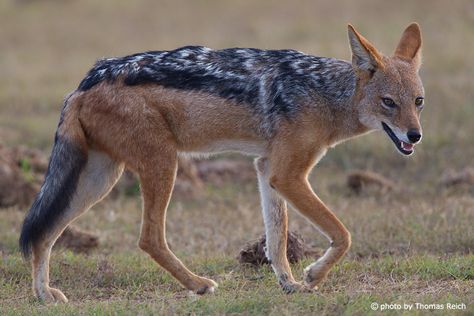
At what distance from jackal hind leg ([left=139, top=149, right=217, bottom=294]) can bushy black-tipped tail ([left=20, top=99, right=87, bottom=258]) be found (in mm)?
468

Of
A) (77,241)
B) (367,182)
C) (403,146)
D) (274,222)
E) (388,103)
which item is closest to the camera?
(403,146)

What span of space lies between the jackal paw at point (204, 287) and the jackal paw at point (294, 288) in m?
0.49

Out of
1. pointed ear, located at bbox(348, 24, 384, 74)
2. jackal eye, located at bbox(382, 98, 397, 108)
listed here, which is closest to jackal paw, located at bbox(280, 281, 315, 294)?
jackal eye, located at bbox(382, 98, 397, 108)

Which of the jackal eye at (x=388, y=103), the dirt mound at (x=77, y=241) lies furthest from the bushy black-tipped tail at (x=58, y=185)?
the jackal eye at (x=388, y=103)

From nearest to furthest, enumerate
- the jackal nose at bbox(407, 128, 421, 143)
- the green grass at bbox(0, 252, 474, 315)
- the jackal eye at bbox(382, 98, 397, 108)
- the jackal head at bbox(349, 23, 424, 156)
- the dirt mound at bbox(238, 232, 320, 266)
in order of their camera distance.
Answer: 1. the green grass at bbox(0, 252, 474, 315)
2. the jackal nose at bbox(407, 128, 421, 143)
3. the jackal head at bbox(349, 23, 424, 156)
4. the jackal eye at bbox(382, 98, 397, 108)
5. the dirt mound at bbox(238, 232, 320, 266)

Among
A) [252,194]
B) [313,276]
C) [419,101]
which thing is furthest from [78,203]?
[252,194]

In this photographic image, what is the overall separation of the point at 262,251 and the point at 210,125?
1.24 metres

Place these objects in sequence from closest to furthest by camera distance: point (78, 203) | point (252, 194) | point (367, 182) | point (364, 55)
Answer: point (364, 55)
point (78, 203)
point (367, 182)
point (252, 194)

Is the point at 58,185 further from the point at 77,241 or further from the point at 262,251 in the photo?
the point at 77,241

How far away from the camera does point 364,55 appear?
6707 mm

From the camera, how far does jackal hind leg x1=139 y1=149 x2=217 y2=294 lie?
21.4ft

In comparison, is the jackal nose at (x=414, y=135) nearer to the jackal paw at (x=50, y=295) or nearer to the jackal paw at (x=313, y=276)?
the jackal paw at (x=313, y=276)

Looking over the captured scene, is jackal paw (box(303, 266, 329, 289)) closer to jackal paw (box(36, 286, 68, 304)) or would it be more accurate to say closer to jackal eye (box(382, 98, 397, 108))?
jackal eye (box(382, 98, 397, 108))

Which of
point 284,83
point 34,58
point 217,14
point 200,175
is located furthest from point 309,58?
point 217,14
